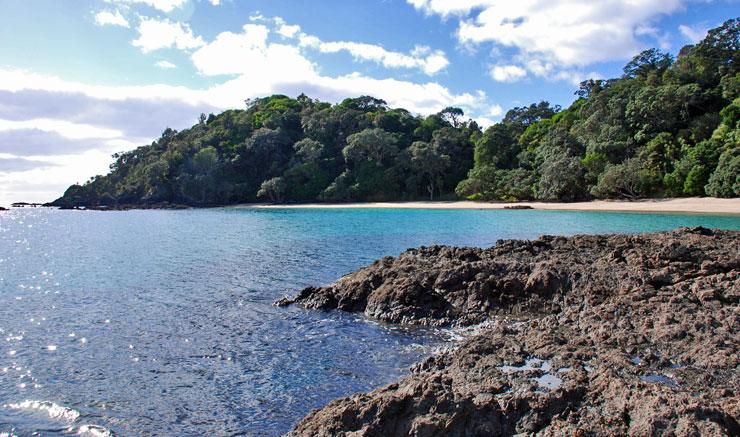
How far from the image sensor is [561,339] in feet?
30.0

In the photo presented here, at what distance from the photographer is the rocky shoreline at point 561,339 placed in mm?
5602

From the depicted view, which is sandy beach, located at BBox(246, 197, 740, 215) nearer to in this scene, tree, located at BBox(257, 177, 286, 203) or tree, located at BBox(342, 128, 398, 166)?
tree, located at BBox(342, 128, 398, 166)

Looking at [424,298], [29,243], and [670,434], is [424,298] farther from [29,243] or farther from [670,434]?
[29,243]

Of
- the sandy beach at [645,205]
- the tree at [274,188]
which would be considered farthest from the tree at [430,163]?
the tree at [274,188]

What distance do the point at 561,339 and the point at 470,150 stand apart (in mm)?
73829

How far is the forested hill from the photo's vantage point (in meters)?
51.2

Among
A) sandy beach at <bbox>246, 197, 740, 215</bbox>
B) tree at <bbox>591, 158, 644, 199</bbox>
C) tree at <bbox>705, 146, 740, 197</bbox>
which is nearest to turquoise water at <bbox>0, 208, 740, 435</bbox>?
sandy beach at <bbox>246, 197, 740, 215</bbox>

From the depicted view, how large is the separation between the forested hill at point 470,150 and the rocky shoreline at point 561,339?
3684cm

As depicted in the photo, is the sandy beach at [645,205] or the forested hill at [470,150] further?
the forested hill at [470,150]

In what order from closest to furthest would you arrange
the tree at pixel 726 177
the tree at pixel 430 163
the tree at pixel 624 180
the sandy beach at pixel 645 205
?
the sandy beach at pixel 645 205 < the tree at pixel 726 177 < the tree at pixel 624 180 < the tree at pixel 430 163

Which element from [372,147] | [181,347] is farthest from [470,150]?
[181,347]

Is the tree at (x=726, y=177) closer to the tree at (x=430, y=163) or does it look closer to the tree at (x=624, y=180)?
the tree at (x=624, y=180)

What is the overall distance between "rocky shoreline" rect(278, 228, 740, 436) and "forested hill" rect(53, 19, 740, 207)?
3684 centimetres

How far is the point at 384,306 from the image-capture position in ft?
44.7
